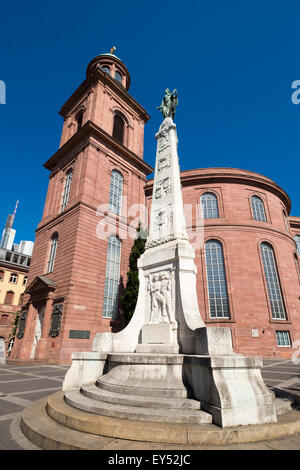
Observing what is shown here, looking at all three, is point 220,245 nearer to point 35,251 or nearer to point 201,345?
point 35,251

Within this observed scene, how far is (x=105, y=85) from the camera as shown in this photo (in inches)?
1015

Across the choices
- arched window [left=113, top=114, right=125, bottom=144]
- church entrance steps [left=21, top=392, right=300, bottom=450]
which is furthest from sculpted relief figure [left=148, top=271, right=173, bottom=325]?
arched window [left=113, top=114, right=125, bottom=144]

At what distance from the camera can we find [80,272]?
17.0 meters

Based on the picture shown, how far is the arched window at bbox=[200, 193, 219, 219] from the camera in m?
23.6

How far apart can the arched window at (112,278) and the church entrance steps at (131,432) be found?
1509 centimetres

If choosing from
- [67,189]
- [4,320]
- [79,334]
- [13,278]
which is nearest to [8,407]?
[79,334]

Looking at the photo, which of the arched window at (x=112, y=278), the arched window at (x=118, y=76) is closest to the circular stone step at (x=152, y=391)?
the arched window at (x=112, y=278)

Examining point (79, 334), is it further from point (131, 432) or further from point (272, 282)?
point (272, 282)

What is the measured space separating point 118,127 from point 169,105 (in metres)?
19.1

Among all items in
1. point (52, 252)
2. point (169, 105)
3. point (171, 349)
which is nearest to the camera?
point (171, 349)

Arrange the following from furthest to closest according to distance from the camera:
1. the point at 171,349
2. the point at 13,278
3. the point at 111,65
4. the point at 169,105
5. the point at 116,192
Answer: the point at 13,278, the point at 111,65, the point at 116,192, the point at 169,105, the point at 171,349

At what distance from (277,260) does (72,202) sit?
18.3 meters

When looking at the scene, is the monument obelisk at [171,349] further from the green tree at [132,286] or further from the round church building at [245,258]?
the round church building at [245,258]

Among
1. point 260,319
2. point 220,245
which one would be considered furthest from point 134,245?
point 260,319
